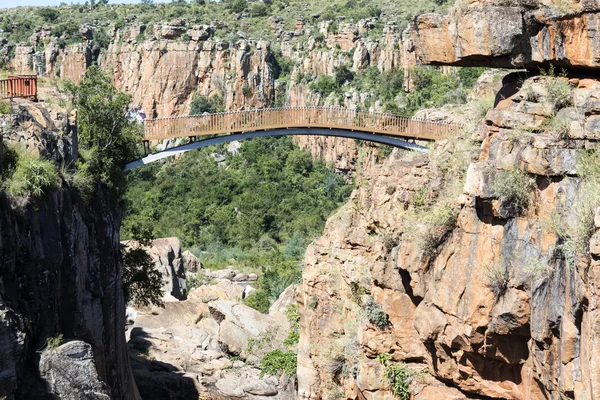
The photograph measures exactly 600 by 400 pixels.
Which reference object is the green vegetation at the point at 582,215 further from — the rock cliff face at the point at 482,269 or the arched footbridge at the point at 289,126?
the arched footbridge at the point at 289,126

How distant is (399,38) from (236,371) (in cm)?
4968

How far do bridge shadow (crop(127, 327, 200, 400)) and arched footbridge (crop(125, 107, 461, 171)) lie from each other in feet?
20.2

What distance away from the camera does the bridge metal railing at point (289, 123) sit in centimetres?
2652

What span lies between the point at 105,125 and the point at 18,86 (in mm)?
4738

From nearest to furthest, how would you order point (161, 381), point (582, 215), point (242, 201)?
1. point (582, 215)
2. point (161, 381)
3. point (242, 201)

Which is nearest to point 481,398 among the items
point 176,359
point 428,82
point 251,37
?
point 176,359

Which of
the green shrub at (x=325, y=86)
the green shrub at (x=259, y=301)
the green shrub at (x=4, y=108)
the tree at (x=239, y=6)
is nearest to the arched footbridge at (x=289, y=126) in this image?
the green shrub at (x=4, y=108)

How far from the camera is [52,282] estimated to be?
55.0 ft

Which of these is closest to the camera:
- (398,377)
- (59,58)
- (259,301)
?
(398,377)

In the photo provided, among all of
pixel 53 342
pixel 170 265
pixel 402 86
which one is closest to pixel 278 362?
pixel 53 342

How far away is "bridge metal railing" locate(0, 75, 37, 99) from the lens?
776 inches

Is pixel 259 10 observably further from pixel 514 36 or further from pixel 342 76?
pixel 514 36

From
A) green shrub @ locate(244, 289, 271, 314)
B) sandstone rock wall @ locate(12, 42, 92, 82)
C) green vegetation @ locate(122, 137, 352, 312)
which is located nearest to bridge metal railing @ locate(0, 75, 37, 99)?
green shrub @ locate(244, 289, 271, 314)

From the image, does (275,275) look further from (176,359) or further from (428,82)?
(428,82)
